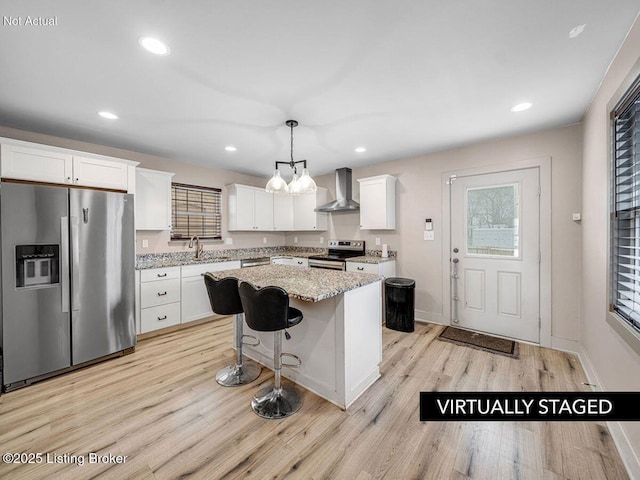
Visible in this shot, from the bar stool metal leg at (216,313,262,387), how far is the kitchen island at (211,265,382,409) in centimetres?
33

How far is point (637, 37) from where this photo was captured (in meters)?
1.40

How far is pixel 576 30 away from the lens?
1500mm

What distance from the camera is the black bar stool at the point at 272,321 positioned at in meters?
1.78

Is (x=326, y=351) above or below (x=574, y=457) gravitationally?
above

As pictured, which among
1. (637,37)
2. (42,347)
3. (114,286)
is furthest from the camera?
(114,286)

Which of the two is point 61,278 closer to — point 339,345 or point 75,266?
point 75,266

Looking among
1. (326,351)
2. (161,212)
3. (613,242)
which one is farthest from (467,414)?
(161,212)

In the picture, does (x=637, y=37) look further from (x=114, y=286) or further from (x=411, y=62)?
(x=114, y=286)

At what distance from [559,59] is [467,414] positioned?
2599mm

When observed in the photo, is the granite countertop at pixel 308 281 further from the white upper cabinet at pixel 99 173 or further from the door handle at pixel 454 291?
the door handle at pixel 454 291

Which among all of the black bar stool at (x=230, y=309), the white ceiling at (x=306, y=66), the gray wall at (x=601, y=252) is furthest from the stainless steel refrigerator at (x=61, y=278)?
the gray wall at (x=601, y=252)

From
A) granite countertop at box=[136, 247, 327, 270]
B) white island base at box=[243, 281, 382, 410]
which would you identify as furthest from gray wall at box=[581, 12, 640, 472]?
granite countertop at box=[136, 247, 327, 270]

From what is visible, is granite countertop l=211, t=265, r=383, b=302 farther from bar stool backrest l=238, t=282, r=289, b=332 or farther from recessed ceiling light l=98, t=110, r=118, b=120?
recessed ceiling light l=98, t=110, r=118, b=120

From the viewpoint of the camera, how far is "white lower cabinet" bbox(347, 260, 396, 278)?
3797mm
